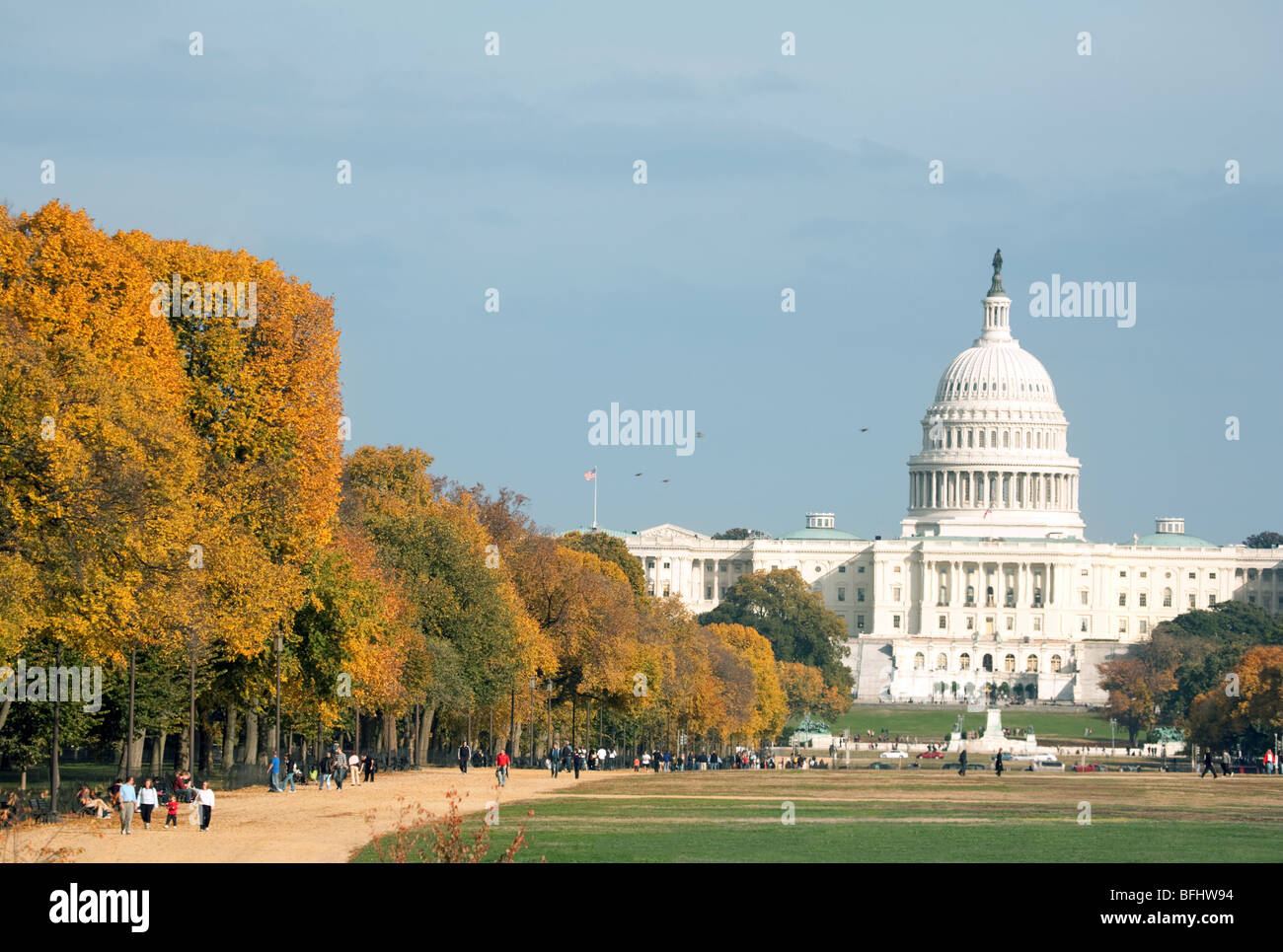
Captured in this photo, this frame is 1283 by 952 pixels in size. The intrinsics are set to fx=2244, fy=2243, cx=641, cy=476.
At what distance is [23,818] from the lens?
126ft

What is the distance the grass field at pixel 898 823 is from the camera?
3441 centimetres

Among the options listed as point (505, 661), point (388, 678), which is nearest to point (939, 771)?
point (505, 661)

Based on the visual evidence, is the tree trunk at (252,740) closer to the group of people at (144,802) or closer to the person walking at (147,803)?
the group of people at (144,802)

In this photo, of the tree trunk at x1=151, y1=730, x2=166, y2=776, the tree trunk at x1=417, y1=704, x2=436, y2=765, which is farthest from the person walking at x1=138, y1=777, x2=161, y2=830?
the tree trunk at x1=417, y1=704, x2=436, y2=765

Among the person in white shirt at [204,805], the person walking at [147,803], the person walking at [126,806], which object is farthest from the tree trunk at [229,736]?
the person walking at [126,806]

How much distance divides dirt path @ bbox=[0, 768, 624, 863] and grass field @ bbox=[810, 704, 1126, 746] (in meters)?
89.0

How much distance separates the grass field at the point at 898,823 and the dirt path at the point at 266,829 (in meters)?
1.52

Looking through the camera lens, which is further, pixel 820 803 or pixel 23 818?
pixel 820 803

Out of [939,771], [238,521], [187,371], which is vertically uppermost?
[187,371]

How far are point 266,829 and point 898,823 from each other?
473 inches

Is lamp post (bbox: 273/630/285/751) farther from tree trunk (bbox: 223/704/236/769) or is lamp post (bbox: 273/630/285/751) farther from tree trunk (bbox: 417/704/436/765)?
tree trunk (bbox: 417/704/436/765)

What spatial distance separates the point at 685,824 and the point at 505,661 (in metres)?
31.2

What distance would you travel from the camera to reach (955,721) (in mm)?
152875
